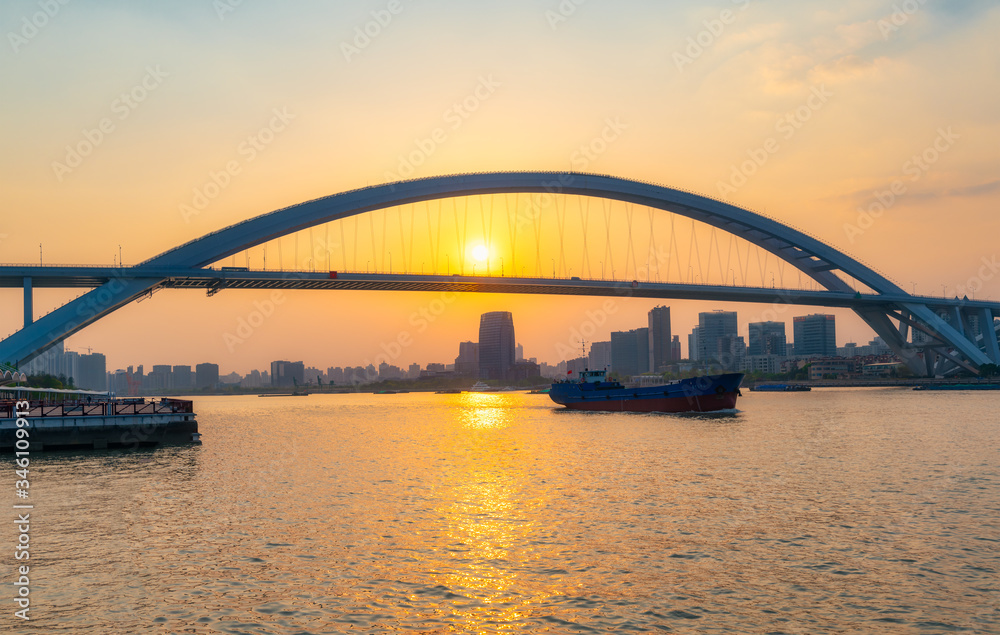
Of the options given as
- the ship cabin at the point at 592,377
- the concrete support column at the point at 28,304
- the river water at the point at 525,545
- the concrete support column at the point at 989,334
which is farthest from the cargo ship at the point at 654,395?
the concrete support column at the point at 989,334

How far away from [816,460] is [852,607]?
62.5 feet

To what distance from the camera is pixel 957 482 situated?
22.8 metres

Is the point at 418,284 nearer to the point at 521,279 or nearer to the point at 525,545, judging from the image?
the point at 521,279

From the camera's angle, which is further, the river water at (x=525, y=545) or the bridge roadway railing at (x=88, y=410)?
the bridge roadway railing at (x=88, y=410)

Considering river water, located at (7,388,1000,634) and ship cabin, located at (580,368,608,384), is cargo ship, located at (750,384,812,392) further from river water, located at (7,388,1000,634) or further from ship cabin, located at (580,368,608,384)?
river water, located at (7,388,1000,634)

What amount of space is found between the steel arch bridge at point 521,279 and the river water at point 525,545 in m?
34.2

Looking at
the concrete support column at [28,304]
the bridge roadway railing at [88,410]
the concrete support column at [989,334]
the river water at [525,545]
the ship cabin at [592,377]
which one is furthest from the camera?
the concrete support column at [989,334]

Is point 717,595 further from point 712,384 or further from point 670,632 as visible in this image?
point 712,384

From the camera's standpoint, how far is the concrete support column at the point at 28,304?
5766cm

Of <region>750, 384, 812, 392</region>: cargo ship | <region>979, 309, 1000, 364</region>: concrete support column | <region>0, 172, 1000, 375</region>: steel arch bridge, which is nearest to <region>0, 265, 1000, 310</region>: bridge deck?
<region>0, 172, 1000, 375</region>: steel arch bridge

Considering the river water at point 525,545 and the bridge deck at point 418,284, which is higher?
the bridge deck at point 418,284

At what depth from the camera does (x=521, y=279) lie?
80500 millimetres

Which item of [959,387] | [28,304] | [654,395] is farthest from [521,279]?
[959,387]

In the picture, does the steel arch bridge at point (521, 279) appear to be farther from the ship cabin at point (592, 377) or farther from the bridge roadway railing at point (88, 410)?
the bridge roadway railing at point (88, 410)
